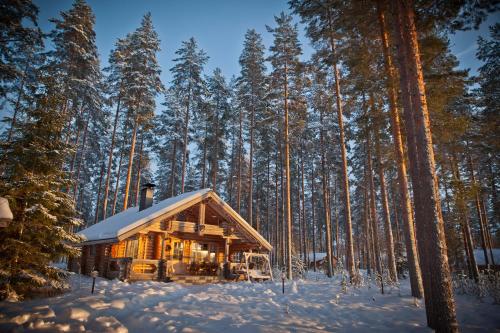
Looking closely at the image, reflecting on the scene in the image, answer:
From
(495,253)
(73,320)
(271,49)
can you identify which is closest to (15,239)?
(73,320)

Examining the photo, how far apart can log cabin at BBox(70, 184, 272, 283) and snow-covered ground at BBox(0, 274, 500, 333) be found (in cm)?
412

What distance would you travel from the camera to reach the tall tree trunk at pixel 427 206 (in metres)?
6.32

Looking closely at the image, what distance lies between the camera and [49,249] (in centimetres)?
915

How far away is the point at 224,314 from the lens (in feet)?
26.2

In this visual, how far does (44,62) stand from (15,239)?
19108 millimetres

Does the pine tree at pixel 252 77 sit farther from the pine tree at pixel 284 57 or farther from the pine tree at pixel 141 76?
the pine tree at pixel 141 76

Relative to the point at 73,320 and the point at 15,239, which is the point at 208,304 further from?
the point at 15,239

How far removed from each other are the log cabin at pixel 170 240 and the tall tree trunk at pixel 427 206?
11.8 meters

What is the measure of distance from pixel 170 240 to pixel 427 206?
1676 centimetres

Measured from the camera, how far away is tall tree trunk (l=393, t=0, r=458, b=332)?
6324 millimetres

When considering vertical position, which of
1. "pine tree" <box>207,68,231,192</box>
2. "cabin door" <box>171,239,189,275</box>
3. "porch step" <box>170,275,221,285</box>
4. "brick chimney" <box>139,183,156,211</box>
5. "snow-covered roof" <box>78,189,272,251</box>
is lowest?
"porch step" <box>170,275,221,285</box>

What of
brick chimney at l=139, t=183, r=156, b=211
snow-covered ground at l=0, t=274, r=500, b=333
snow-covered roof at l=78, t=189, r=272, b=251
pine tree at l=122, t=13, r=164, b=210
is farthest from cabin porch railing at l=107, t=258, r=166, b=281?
pine tree at l=122, t=13, r=164, b=210

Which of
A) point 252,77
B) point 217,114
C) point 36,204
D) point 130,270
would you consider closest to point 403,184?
point 36,204

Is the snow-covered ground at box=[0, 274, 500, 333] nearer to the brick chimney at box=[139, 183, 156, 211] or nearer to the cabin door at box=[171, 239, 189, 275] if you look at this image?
the brick chimney at box=[139, 183, 156, 211]
